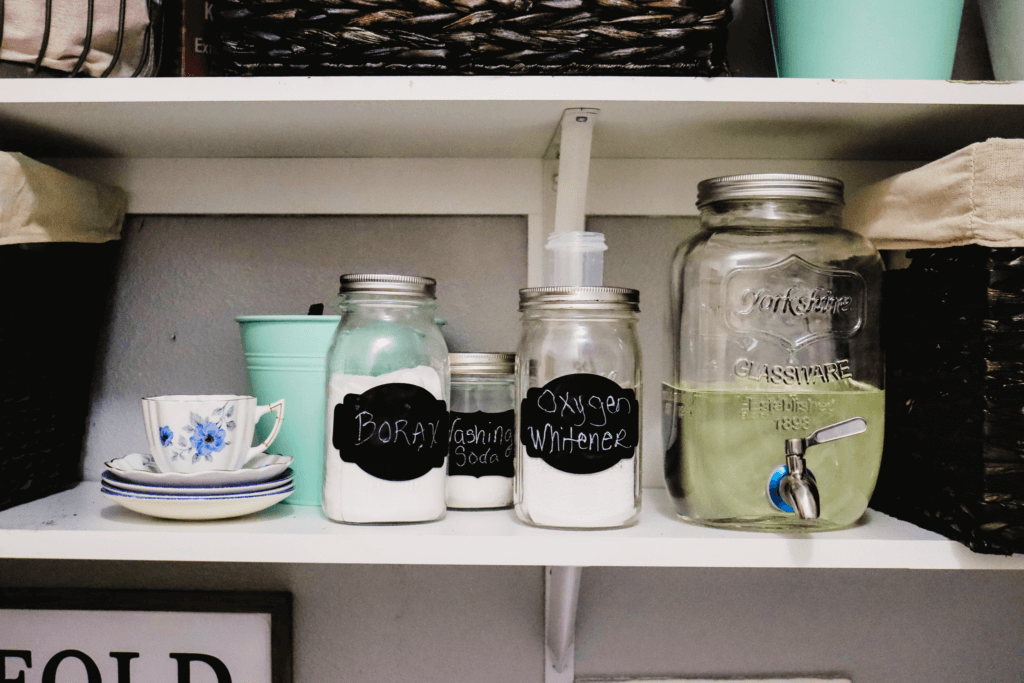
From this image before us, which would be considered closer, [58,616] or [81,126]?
[81,126]

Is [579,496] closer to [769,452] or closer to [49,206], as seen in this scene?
[769,452]

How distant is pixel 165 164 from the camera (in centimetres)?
87

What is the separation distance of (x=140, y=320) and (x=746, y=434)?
0.75 meters

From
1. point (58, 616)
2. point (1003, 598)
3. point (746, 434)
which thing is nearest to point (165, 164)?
point (58, 616)

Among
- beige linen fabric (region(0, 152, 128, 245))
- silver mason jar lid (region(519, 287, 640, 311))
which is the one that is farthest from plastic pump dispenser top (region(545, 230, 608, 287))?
beige linen fabric (region(0, 152, 128, 245))

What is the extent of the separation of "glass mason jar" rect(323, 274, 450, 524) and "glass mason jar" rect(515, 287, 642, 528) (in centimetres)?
8

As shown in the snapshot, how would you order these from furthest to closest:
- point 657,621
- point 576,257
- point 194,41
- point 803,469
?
point 657,621
point 194,41
point 576,257
point 803,469

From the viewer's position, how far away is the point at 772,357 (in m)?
0.64

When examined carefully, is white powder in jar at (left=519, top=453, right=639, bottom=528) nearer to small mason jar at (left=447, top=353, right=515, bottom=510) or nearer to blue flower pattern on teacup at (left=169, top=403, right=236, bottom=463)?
small mason jar at (left=447, top=353, right=515, bottom=510)

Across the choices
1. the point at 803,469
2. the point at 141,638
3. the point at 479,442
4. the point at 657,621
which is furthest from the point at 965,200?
the point at 141,638

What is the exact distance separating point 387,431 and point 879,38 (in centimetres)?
58

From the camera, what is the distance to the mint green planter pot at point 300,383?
696 mm

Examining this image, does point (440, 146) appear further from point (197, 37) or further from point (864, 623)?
point (864, 623)

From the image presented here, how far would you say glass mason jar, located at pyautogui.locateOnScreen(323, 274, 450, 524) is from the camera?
623mm
